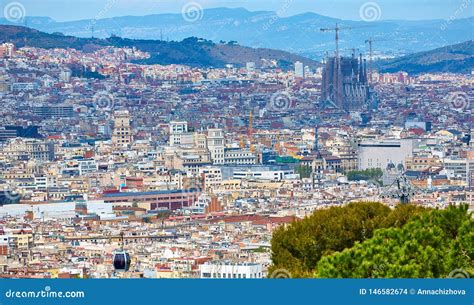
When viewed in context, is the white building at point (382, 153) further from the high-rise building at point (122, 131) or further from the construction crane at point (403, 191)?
the construction crane at point (403, 191)

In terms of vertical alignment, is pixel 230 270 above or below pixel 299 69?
below

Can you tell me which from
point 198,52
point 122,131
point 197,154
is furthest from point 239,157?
point 198,52

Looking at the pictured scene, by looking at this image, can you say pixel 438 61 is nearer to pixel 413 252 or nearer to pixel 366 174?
pixel 366 174

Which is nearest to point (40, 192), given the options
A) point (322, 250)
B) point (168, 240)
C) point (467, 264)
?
point (168, 240)

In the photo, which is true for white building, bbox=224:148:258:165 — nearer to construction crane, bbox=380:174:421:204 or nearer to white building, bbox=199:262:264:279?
construction crane, bbox=380:174:421:204

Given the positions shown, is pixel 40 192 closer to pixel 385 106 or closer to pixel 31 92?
pixel 31 92

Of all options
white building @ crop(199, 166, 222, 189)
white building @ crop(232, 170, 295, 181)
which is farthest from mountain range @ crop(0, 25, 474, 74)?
white building @ crop(232, 170, 295, 181)
